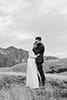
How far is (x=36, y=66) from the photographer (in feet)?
41.1

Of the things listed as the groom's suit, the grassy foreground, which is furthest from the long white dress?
the grassy foreground

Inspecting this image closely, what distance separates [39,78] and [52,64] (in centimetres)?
1679

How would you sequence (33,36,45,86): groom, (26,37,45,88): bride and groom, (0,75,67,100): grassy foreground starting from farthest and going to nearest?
(33,36,45,86): groom → (26,37,45,88): bride and groom → (0,75,67,100): grassy foreground

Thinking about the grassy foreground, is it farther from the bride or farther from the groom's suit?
the groom's suit

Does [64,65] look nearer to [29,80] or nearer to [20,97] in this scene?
[29,80]

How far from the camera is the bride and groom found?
1226 cm

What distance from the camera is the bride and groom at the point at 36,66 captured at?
12.3 m

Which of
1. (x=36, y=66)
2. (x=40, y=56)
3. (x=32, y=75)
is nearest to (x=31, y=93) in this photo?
(x=32, y=75)

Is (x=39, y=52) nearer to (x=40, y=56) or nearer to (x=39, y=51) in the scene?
(x=39, y=51)

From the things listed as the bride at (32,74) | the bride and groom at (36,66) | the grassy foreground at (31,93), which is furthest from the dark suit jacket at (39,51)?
the grassy foreground at (31,93)

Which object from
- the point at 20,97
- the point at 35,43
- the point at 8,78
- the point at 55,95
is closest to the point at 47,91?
the point at 55,95

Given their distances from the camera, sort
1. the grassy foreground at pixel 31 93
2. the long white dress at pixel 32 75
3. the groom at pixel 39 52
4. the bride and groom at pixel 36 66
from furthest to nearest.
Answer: the groom at pixel 39 52 < the bride and groom at pixel 36 66 < the long white dress at pixel 32 75 < the grassy foreground at pixel 31 93

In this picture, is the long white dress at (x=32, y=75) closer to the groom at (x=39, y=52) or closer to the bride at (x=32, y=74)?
the bride at (x=32, y=74)

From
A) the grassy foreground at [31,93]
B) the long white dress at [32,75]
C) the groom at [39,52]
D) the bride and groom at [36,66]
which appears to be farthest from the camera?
the groom at [39,52]
